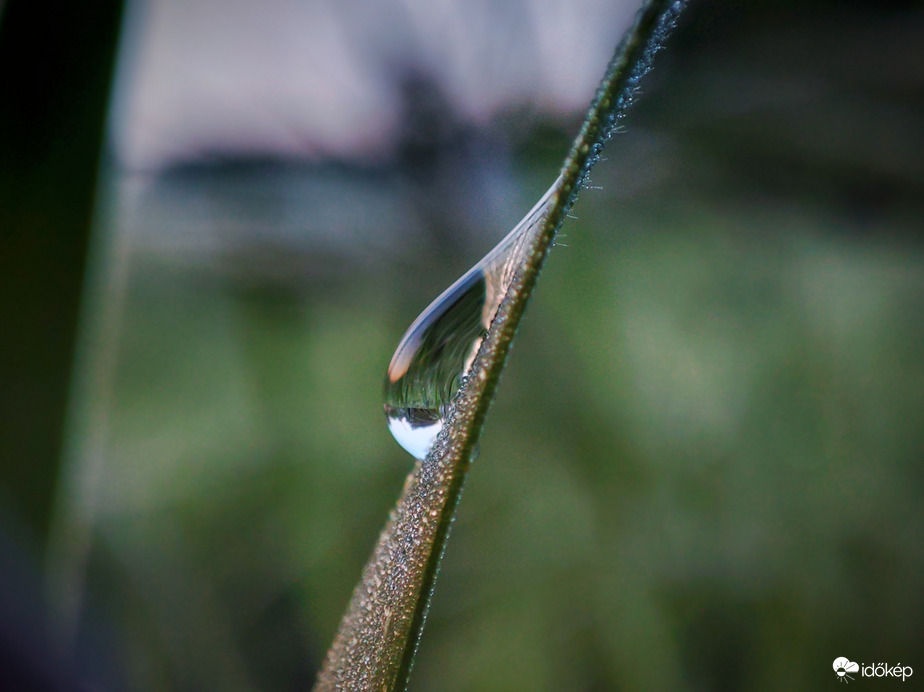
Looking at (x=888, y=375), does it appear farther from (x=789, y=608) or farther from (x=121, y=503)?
(x=121, y=503)

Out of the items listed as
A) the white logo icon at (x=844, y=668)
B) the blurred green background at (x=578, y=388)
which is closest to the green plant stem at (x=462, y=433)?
the blurred green background at (x=578, y=388)

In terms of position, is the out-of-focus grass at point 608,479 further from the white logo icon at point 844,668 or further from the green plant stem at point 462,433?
the green plant stem at point 462,433

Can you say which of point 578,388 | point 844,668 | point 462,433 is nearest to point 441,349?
Answer: point 462,433

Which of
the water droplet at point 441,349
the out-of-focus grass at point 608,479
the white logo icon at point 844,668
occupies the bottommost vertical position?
the white logo icon at point 844,668

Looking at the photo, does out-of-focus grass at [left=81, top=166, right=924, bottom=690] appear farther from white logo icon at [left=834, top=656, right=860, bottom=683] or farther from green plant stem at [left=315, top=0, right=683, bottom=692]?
→ green plant stem at [left=315, top=0, right=683, bottom=692]

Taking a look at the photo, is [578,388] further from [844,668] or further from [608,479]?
[844,668]

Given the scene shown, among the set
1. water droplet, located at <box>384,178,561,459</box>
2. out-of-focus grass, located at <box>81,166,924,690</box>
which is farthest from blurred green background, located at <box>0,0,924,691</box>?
water droplet, located at <box>384,178,561,459</box>
